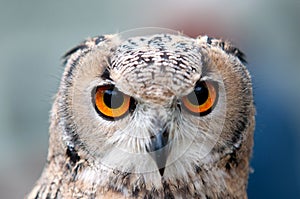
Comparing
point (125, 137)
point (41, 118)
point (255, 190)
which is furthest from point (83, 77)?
point (41, 118)

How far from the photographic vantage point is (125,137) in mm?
1779

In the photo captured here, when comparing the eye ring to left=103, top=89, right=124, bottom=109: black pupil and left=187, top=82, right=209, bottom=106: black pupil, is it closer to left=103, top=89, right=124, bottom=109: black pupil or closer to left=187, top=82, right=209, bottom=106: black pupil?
left=103, top=89, right=124, bottom=109: black pupil

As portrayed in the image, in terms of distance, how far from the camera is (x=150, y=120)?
1.72 m

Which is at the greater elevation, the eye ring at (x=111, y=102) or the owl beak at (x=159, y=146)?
the eye ring at (x=111, y=102)

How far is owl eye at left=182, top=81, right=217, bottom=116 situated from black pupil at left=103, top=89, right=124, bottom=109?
140 millimetres

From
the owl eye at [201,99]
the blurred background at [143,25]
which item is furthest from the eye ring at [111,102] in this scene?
the blurred background at [143,25]

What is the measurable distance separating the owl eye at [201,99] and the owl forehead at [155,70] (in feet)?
0.09

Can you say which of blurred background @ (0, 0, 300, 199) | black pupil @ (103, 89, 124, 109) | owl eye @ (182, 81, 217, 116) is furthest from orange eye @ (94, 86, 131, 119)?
blurred background @ (0, 0, 300, 199)

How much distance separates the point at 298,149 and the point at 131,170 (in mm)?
1246

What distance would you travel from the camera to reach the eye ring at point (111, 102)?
174 centimetres

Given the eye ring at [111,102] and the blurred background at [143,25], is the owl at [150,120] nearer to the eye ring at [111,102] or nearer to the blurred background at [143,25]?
the eye ring at [111,102]

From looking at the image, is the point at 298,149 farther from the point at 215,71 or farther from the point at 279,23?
the point at 279,23

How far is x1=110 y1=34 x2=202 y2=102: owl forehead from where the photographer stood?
1.71 metres

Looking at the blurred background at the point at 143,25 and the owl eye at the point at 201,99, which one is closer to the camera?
the owl eye at the point at 201,99
